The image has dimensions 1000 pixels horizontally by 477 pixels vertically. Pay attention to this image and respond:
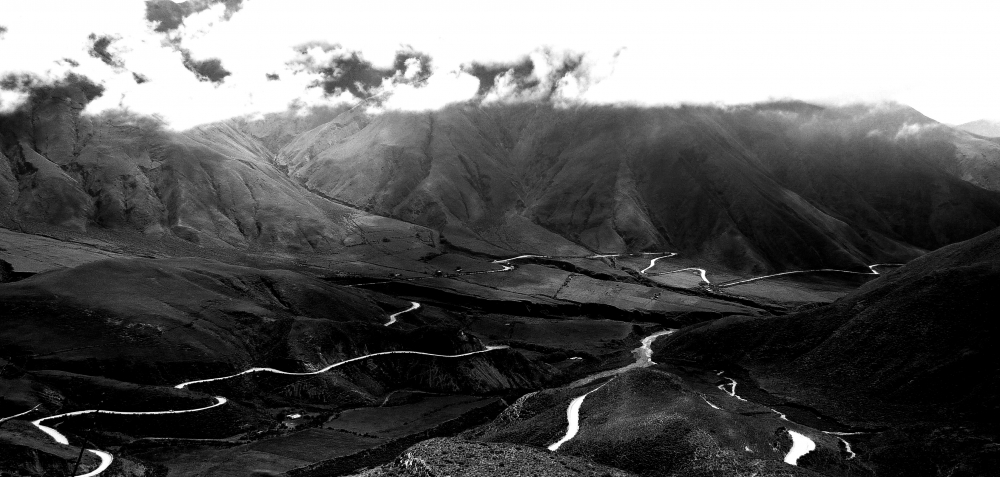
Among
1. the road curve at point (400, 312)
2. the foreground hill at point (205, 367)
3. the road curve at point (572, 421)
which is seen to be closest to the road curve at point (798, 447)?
the road curve at point (572, 421)

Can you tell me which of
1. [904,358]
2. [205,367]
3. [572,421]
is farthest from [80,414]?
[904,358]

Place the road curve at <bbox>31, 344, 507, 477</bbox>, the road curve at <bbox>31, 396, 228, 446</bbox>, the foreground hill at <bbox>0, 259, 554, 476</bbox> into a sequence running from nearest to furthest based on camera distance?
the road curve at <bbox>31, 344, 507, 477</bbox>
the road curve at <bbox>31, 396, 228, 446</bbox>
the foreground hill at <bbox>0, 259, 554, 476</bbox>

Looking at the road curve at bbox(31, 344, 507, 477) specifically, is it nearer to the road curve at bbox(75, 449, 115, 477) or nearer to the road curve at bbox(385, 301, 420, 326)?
the road curve at bbox(75, 449, 115, 477)

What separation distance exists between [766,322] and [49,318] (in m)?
126

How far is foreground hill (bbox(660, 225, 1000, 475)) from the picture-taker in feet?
285

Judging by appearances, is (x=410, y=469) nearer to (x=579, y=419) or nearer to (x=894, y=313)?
(x=579, y=419)

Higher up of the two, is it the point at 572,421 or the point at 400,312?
the point at 572,421

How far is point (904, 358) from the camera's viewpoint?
4481 inches

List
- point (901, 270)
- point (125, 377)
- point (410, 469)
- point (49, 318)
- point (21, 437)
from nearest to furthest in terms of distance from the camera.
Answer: point (410, 469)
point (21, 437)
point (125, 377)
point (49, 318)
point (901, 270)

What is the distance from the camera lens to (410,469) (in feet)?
180

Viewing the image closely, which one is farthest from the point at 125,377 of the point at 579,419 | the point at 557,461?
the point at 557,461

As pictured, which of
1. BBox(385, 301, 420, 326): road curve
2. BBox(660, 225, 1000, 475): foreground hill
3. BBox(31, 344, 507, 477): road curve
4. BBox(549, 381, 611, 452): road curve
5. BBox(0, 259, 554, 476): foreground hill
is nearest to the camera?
BBox(549, 381, 611, 452): road curve

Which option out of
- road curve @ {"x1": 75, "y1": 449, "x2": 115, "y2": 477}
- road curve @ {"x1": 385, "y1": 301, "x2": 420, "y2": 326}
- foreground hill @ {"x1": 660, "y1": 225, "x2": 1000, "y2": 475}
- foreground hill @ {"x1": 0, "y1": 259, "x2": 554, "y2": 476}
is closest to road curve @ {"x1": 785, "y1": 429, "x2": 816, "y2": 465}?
foreground hill @ {"x1": 660, "y1": 225, "x2": 1000, "y2": 475}

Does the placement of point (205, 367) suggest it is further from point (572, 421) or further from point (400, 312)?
point (400, 312)
